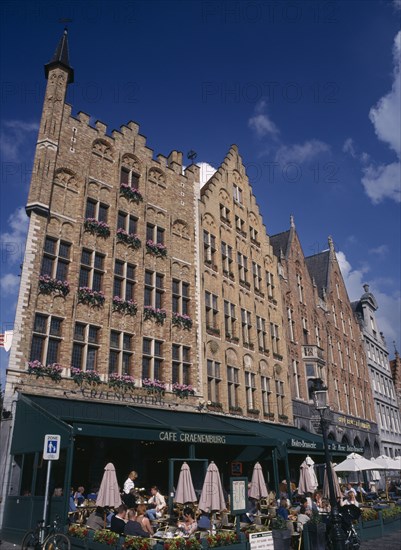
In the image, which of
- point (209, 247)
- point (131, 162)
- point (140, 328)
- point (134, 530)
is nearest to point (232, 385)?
point (140, 328)

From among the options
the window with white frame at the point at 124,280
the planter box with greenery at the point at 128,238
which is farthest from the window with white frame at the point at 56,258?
the planter box with greenery at the point at 128,238

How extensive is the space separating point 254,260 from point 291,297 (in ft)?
15.5

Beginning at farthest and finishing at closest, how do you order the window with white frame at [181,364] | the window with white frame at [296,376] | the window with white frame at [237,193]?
1. the window with white frame at [237,193]
2. the window with white frame at [296,376]
3. the window with white frame at [181,364]

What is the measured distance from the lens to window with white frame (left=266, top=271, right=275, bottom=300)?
2975cm

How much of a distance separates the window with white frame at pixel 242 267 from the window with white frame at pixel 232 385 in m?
5.68

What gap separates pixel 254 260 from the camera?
29.4 m

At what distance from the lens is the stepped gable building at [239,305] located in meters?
23.7

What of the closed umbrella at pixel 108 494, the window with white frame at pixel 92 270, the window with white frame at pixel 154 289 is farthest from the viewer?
the window with white frame at pixel 154 289

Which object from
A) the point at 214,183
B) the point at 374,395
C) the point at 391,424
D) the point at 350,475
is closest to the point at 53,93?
the point at 214,183

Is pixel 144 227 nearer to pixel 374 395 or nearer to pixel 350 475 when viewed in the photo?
pixel 350 475

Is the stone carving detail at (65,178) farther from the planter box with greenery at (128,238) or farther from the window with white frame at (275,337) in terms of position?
the window with white frame at (275,337)

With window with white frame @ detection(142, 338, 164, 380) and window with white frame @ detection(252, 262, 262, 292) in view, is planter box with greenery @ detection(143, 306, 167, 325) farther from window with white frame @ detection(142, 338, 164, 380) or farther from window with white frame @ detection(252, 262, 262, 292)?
window with white frame @ detection(252, 262, 262, 292)

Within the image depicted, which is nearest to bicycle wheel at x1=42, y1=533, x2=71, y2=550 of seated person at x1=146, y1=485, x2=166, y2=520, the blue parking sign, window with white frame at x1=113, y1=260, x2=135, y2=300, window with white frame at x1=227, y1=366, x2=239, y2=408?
the blue parking sign

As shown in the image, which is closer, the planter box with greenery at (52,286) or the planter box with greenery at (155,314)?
the planter box with greenery at (52,286)
